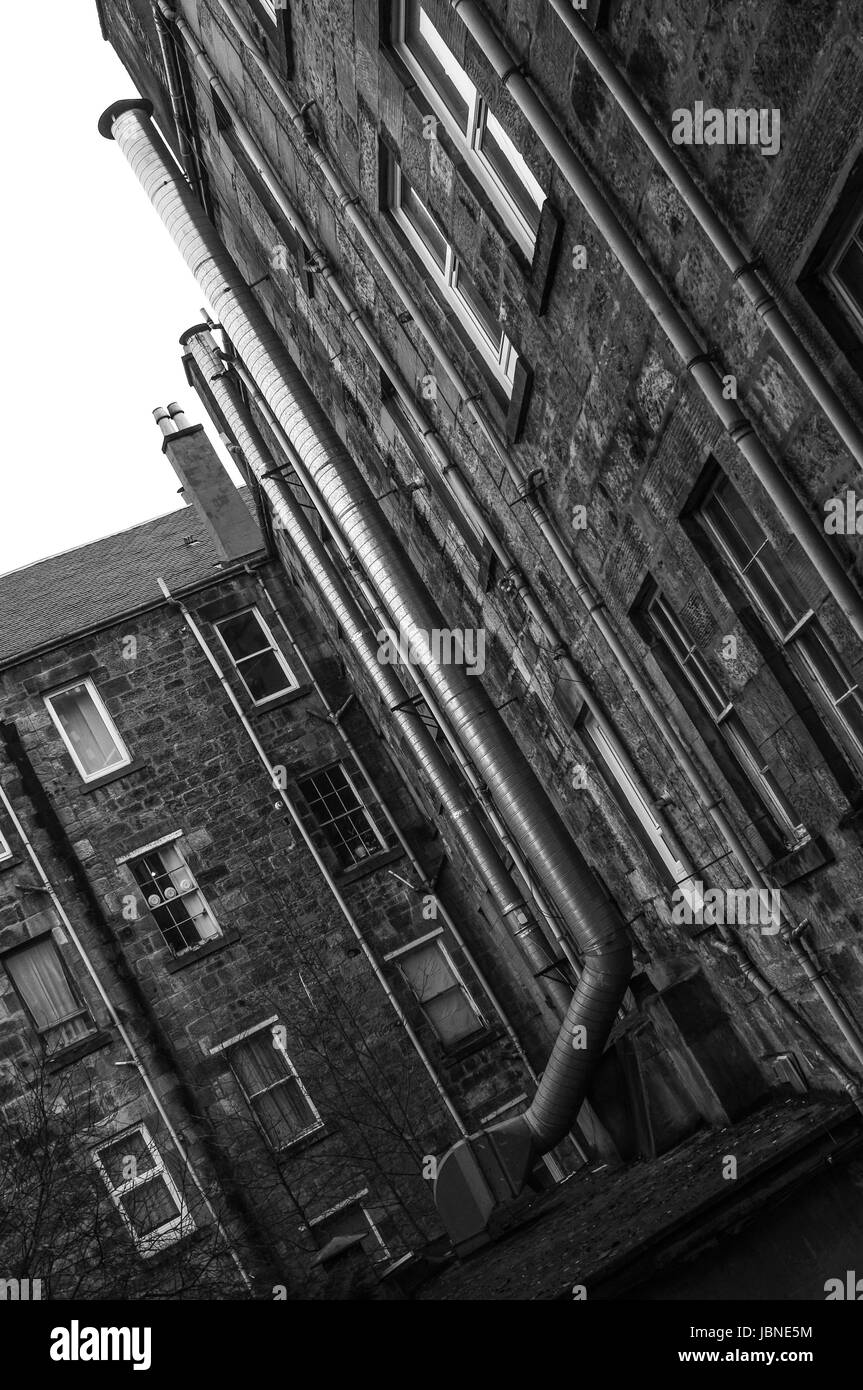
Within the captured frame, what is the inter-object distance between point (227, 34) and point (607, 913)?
31.5ft

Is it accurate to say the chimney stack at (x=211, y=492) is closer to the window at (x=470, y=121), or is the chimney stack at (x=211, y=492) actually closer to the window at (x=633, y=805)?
the window at (x=633, y=805)

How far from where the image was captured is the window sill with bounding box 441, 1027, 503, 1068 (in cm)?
1945

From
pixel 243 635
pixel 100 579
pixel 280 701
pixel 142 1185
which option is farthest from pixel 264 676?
pixel 142 1185

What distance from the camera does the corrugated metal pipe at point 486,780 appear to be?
486 inches

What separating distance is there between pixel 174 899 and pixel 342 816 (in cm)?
308

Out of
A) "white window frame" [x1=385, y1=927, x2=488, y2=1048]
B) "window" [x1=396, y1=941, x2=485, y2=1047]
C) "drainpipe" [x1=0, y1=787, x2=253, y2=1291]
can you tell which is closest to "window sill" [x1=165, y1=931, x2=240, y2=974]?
"drainpipe" [x1=0, y1=787, x2=253, y2=1291]

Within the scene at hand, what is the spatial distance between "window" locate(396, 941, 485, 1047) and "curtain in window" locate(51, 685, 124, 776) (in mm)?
5905

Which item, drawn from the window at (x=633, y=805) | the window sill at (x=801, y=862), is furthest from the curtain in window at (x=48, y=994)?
the window sill at (x=801, y=862)

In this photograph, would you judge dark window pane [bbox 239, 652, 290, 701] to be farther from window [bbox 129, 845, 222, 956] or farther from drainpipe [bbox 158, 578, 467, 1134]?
window [bbox 129, 845, 222, 956]

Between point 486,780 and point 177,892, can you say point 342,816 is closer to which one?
point 177,892

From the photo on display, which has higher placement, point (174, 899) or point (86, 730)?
point (86, 730)

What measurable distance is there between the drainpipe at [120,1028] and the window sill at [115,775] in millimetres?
1221

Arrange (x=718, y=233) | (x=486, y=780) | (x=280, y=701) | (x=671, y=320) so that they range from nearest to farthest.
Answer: (x=718, y=233)
(x=671, y=320)
(x=486, y=780)
(x=280, y=701)

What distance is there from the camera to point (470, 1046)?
19500 millimetres
